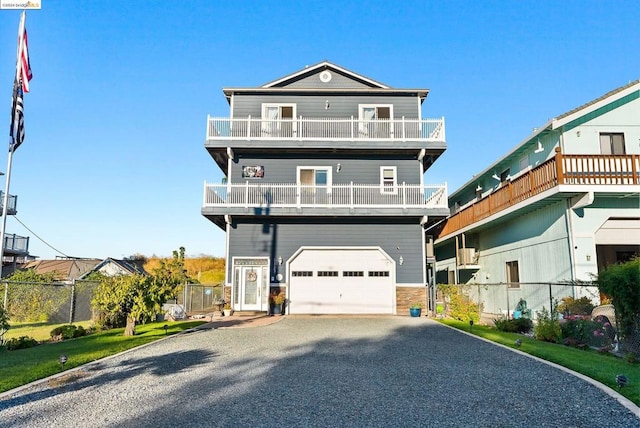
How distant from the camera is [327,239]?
17547 mm

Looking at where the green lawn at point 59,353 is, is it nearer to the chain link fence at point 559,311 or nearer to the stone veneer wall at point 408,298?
the stone veneer wall at point 408,298

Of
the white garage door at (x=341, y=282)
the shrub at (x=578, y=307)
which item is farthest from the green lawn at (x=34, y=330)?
the shrub at (x=578, y=307)

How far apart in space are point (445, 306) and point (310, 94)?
456 inches

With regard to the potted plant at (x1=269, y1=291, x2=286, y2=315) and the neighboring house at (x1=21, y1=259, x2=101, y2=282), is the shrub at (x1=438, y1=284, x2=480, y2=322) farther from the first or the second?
the neighboring house at (x1=21, y1=259, x2=101, y2=282)

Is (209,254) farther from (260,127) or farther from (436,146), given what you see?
(436,146)

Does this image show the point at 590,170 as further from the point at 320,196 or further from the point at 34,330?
the point at 34,330

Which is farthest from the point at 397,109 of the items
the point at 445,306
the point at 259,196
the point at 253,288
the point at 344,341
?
the point at 344,341

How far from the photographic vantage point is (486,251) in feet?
69.3

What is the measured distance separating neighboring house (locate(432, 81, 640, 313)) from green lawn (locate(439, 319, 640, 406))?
251 centimetres

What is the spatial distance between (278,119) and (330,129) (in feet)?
→ 7.99

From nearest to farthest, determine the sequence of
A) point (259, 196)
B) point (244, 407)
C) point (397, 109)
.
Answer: point (244, 407), point (259, 196), point (397, 109)

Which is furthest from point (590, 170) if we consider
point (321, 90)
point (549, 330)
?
point (321, 90)

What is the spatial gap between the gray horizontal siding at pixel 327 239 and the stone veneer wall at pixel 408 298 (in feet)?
1.99

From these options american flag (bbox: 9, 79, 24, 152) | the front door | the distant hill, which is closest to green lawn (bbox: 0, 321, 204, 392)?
the front door
